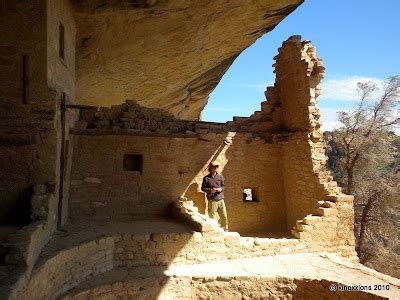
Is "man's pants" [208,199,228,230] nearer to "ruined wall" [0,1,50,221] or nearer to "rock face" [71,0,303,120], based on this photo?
"ruined wall" [0,1,50,221]

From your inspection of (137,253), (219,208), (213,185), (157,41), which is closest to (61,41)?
(157,41)

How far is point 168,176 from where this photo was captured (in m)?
7.26

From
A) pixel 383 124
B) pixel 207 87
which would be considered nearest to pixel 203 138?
pixel 207 87

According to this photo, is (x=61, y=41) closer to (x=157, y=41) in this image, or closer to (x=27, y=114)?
(x=27, y=114)

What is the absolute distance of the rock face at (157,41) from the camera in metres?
6.43

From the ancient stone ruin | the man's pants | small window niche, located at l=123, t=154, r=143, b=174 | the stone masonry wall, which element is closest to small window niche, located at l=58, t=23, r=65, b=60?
the ancient stone ruin

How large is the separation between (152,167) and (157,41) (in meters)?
2.73

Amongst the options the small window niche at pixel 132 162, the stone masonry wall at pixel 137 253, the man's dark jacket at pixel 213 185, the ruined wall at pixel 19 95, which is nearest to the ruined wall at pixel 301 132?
the stone masonry wall at pixel 137 253

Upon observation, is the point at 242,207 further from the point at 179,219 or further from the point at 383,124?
Answer: the point at 383,124

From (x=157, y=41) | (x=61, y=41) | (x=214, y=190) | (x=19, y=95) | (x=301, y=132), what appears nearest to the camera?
(x=19, y=95)

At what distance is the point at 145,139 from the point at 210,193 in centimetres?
167

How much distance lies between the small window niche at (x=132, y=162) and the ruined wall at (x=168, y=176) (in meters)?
0.24

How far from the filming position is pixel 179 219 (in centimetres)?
659

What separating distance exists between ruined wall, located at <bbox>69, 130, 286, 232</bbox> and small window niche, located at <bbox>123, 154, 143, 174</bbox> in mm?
236
